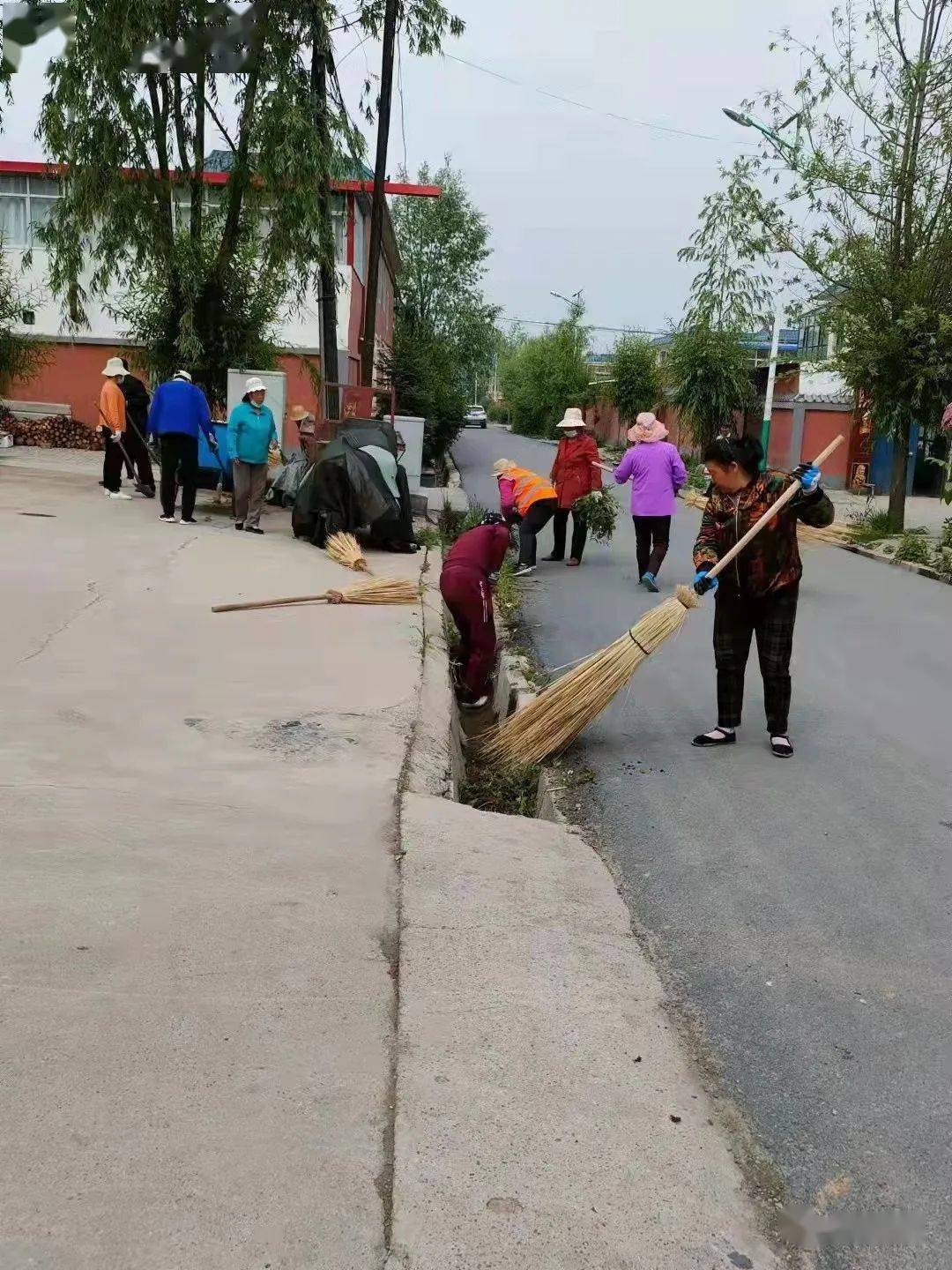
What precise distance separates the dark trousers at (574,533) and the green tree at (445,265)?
31737mm

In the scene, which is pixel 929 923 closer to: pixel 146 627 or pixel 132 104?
pixel 146 627

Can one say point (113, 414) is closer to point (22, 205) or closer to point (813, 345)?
point (22, 205)

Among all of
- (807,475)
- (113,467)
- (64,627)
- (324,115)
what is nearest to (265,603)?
(64,627)

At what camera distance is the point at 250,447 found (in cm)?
1176

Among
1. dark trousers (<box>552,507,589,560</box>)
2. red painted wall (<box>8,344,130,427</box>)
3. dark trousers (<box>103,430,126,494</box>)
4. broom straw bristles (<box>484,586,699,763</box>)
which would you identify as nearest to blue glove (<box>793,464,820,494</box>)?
broom straw bristles (<box>484,586,699,763</box>)

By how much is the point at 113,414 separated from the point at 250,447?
8.06 feet

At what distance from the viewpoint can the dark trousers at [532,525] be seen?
1197cm

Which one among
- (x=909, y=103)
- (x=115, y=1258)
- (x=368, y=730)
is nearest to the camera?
(x=115, y=1258)

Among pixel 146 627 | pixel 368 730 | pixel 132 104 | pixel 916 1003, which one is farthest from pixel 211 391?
pixel 916 1003

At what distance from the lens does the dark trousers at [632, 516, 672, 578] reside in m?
11.1

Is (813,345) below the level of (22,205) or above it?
below

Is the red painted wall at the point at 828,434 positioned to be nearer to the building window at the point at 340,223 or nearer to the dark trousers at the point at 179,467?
the building window at the point at 340,223

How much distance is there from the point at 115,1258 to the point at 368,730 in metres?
3.57

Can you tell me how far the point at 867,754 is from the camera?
232 inches
